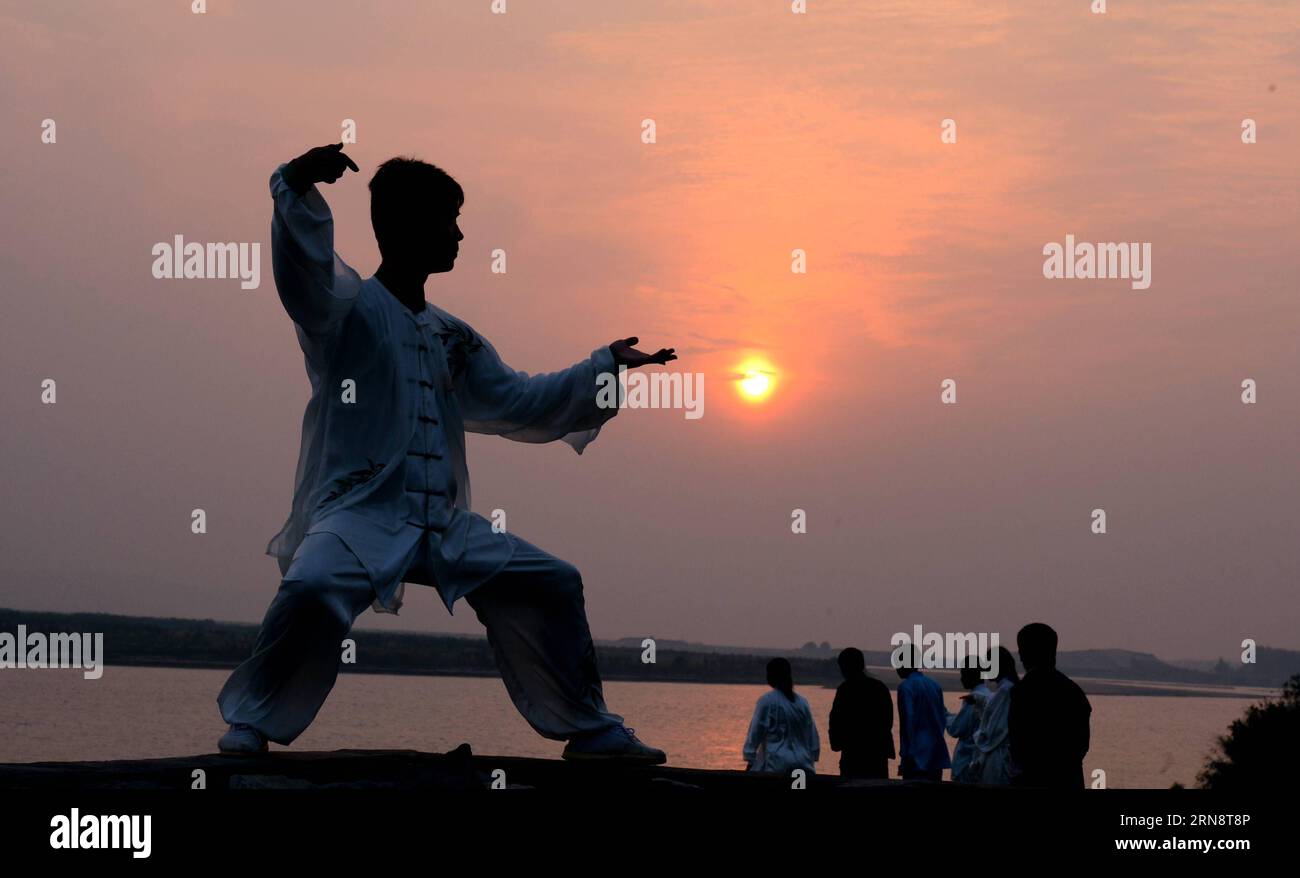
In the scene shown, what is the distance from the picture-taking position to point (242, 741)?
6.38 metres

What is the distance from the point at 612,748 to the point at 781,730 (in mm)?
5688

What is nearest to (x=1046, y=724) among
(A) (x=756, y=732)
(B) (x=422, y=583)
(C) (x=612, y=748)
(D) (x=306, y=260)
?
(C) (x=612, y=748)

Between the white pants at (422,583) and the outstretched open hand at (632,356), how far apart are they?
3.77 feet

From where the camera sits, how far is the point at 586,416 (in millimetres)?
7812

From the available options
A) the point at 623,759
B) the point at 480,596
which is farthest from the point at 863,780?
the point at 480,596

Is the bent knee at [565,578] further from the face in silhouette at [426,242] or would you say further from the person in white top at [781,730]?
the person in white top at [781,730]

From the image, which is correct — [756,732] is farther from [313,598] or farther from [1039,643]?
[313,598]

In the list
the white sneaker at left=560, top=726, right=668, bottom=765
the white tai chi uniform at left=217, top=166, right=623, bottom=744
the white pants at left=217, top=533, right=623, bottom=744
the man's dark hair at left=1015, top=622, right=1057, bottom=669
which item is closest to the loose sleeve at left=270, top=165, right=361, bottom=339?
the white tai chi uniform at left=217, top=166, right=623, bottom=744

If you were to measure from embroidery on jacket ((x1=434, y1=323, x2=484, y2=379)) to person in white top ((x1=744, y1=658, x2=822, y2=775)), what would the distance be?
581 centimetres

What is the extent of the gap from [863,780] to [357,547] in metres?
2.79

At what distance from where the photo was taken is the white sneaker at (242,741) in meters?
6.35

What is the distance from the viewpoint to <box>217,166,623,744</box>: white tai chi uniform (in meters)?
6.51

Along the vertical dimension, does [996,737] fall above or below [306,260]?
below
